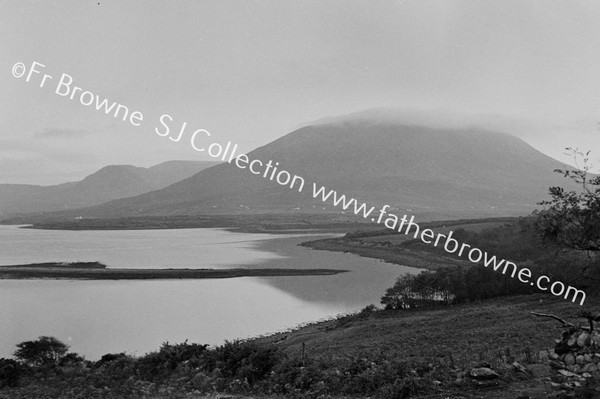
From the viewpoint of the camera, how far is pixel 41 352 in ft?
61.1

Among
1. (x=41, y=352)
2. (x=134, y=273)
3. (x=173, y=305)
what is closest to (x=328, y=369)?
(x=41, y=352)

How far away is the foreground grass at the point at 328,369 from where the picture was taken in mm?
10492

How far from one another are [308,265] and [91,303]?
85.4 ft

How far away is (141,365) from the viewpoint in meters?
14.7

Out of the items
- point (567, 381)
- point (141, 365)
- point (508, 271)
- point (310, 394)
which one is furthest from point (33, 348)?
point (508, 271)

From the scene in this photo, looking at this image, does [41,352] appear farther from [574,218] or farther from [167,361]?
[574,218]

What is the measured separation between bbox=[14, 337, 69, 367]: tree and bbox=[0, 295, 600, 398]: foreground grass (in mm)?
3124

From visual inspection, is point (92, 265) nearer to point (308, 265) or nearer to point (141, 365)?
point (308, 265)

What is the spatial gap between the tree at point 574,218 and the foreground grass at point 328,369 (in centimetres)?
193

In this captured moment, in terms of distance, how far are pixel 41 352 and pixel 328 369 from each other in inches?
465

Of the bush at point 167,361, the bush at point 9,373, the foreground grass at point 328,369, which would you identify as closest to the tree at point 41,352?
the bush at point 9,373

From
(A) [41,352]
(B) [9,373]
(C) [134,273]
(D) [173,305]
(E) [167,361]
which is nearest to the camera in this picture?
(B) [9,373]

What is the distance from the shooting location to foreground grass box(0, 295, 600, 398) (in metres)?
10.5

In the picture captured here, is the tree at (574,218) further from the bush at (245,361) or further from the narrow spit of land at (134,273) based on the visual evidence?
the narrow spit of land at (134,273)
